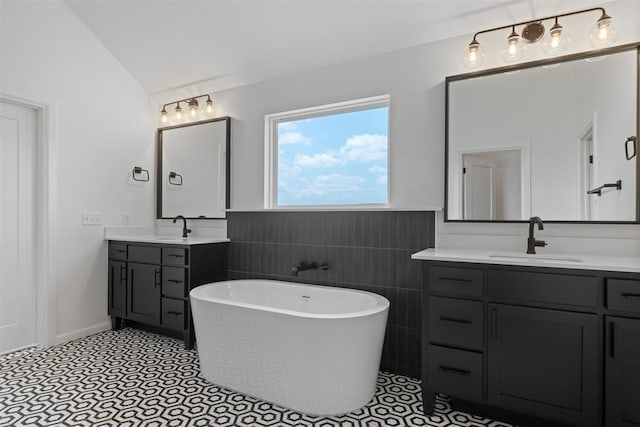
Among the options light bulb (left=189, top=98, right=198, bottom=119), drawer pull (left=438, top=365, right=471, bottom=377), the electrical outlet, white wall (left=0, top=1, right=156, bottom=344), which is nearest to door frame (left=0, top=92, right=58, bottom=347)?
white wall (left=0, top=1, right=156, bottom=344)

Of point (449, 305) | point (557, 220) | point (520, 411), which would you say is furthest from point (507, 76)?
point (520, 411)

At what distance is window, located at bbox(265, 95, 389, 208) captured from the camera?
112 inches

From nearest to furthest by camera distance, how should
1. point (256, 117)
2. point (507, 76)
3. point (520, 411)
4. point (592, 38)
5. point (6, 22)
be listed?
1. point (520, 411)
2. point (592, 38)
3. point (507, 76)
4. point (6, 22)
5. point (256, 117)

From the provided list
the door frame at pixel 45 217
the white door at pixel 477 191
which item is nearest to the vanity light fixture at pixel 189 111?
the door frame at pixel 45 217

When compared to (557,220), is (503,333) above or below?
below

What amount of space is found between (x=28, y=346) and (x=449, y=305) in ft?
10.7

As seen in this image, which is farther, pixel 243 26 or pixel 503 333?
pixel 243 26

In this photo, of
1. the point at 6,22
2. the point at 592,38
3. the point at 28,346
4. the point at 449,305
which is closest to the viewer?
the point at 449,305

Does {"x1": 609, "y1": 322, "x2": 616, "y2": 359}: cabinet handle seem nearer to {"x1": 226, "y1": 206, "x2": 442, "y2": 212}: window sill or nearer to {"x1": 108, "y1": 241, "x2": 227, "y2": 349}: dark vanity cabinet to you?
{"x1": 226, "y1": 206, "x2": 442, "y2": 212}: window sill

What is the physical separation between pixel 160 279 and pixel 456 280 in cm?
237

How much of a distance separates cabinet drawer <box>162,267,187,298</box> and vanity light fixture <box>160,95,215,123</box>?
5.03ft

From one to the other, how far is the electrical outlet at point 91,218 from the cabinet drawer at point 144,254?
42 centimetres

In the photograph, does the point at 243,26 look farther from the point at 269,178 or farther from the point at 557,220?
the point at 557,220

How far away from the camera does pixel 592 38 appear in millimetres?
2094
